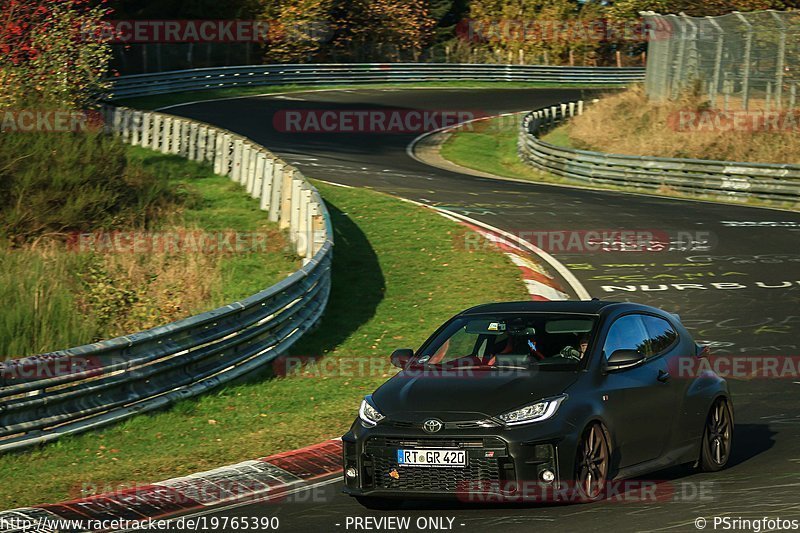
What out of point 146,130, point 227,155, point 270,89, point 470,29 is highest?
point 470,29

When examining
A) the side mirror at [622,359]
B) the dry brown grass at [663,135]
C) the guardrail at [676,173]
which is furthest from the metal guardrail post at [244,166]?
the side mirror at [622,359]

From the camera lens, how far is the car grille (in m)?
8.32

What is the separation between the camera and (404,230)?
24.6m

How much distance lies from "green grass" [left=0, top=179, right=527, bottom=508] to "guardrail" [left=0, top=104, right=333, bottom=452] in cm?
20

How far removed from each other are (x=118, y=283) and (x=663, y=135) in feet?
83.2

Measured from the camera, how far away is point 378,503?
891 centimetres

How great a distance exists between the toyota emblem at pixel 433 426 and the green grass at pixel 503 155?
23.4 m

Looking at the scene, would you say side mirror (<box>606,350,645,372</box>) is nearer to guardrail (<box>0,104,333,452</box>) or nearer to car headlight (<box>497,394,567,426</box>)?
car headlight (<box>497,394,567,426</box>)

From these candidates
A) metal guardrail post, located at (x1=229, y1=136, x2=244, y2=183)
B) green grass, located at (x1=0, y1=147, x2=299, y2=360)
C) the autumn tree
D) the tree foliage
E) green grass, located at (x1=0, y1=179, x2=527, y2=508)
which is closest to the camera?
green grass, located at (x1=0, y1=179, x2=527, y2=508)

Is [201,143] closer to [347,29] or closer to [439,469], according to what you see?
[439,469]

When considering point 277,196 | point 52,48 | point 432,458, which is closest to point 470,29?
point 52,48

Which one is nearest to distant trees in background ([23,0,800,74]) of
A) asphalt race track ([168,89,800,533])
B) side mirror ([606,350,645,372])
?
asphalt race track ([168,89,800,533])

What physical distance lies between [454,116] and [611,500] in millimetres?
42284

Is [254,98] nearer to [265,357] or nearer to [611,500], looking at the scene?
[265,357]
